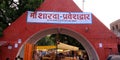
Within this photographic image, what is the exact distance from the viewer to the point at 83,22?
910 inches

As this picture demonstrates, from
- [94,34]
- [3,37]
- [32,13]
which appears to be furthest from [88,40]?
[3,37]

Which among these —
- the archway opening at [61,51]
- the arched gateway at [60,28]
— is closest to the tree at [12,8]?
the arched gateway at [60,28]

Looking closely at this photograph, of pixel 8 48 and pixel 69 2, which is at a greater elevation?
pixel 69 2

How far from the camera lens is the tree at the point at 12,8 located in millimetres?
23375

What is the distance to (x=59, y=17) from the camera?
23.2 meters

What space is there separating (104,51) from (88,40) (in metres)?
1.41

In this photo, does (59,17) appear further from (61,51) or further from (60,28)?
(61,51)

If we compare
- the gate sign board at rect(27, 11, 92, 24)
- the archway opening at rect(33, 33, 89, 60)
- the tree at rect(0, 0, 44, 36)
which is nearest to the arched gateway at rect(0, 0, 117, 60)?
the gate sign board at rect(27, 11, 92, 24)

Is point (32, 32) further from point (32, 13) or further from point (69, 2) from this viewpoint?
point (69, 2)

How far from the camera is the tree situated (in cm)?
2338

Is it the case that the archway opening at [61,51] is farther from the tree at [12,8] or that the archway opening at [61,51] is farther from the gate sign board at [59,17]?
Result: the tree at [12,8]

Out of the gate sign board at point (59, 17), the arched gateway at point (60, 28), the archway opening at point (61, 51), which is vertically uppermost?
the gate sign board at point (59, 17)

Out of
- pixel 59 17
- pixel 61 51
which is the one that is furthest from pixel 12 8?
pixel 61 51

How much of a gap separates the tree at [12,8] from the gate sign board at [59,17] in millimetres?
665
